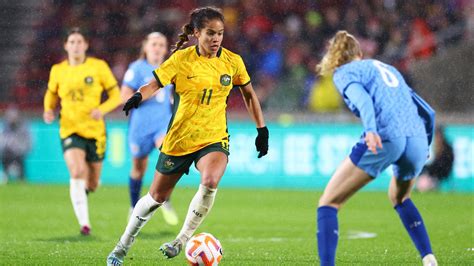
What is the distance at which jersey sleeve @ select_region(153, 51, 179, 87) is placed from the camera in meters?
8.11

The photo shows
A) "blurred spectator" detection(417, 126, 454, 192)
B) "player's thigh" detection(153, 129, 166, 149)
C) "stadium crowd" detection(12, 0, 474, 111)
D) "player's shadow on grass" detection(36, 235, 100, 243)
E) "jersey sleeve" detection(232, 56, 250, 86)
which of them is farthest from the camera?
"stadium crowd" detection(12, 0, 474, 111)

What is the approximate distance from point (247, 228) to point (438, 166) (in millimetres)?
7332

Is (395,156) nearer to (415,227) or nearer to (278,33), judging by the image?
(415,227)

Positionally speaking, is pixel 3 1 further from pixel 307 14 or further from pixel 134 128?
pixel 134 128

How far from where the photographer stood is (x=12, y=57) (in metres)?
25.7

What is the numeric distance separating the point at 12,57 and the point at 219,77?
60.2 feet

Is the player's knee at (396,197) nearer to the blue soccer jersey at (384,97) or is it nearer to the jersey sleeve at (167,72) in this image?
the blue soccer jersey at (384,97)

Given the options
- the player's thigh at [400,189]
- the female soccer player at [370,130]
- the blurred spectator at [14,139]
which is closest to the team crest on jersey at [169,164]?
the female soccer player at [370,130]

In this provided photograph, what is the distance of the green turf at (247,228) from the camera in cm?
938

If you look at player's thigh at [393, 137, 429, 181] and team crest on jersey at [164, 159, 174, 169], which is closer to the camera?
player's thigh at [393, 137, 429, 181]

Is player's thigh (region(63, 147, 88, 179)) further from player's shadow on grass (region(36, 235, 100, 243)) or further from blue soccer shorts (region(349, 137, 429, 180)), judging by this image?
blue soccer shorts (region(349, 137, 429, 180))

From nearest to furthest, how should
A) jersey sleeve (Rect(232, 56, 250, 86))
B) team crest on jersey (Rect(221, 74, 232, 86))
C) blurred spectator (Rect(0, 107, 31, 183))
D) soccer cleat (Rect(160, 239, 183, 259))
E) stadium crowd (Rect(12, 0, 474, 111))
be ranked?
soccer cleat (Rect(160, 239, 183, 259)), team crest on jersey (Rect(221, 74, 232, 86)), jersey sleeve (Rect(232, 56, 250, 86)), blurred spectator (Rect(0, 107, 31, 183)), stadium crowd (Rect(12, 0, 474, 111))

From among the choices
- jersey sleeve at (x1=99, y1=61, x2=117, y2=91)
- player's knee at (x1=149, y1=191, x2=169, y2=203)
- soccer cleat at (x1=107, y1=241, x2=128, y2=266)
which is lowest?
soccer cleat at (x1=107, y1=241, x2=128, y2=266)

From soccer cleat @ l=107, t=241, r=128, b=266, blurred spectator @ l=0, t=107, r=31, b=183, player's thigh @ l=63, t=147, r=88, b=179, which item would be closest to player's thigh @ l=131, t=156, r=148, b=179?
player's thigh @ l=63, t=147, r=88, b=179
